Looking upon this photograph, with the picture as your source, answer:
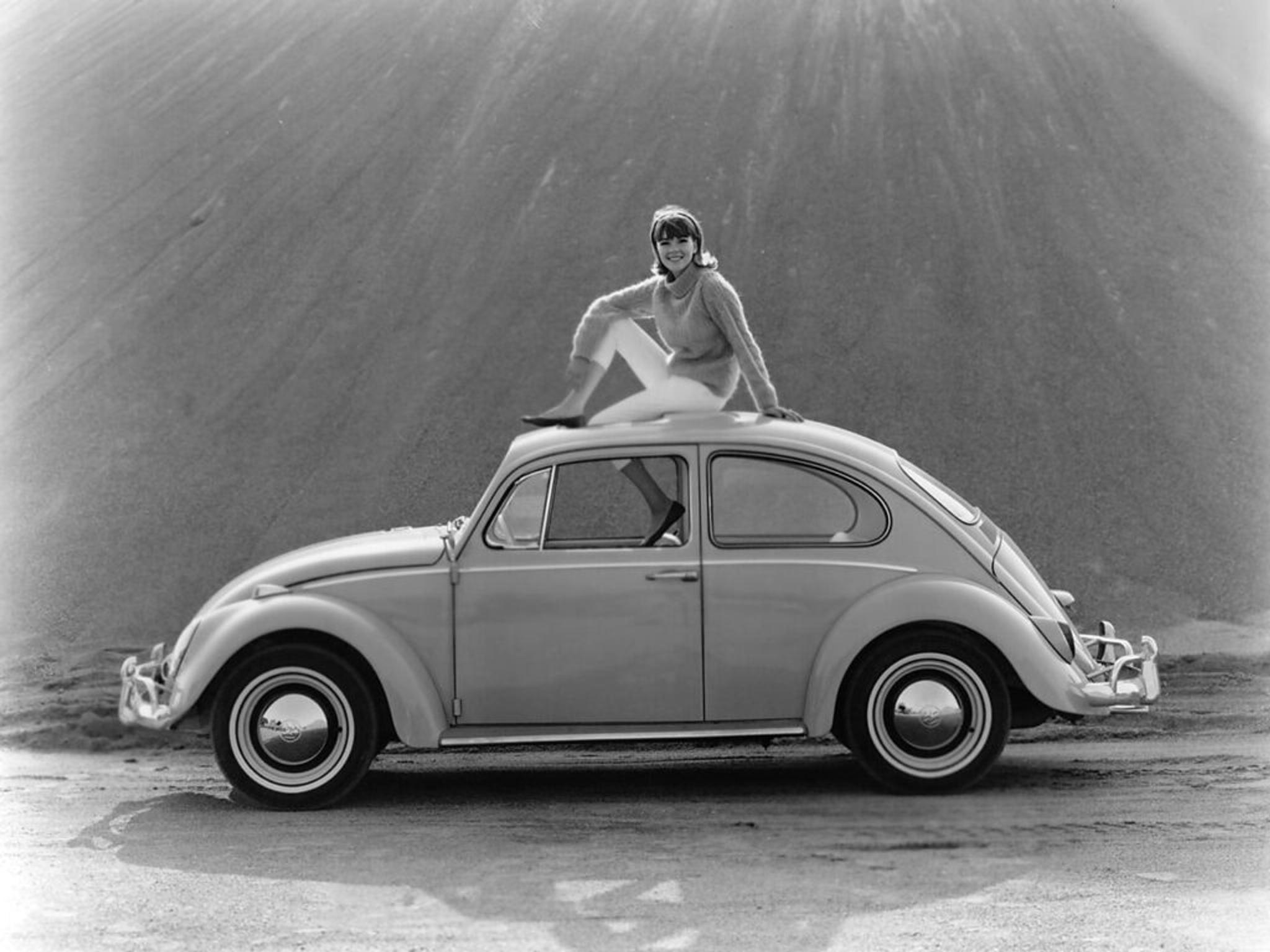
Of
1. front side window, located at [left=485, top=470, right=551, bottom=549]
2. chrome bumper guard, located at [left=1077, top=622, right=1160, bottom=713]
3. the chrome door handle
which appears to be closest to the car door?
the chrome door handle

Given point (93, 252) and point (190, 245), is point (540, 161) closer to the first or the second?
point (190, 245)

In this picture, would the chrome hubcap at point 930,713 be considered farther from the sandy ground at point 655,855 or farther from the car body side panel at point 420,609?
the car body side panel at point 420,609

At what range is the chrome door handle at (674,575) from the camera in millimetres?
6699

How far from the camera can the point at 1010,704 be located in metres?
6.83

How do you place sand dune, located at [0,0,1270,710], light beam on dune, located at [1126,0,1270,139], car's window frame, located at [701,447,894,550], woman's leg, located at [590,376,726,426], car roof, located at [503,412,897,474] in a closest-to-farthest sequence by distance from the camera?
car's window frame, located at [701,447,894,550], car roof, located at [503,412,897,474], woman's leg, located at [590,376,726,426], sand dune, located at [0,0,1270,710], light beam on dune, located at [1126,0,1270,139]

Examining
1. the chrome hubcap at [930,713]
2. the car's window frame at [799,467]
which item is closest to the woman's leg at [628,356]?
the car's window frame at [799,467]

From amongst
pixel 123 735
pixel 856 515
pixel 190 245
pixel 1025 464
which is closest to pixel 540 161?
pixel 190 245

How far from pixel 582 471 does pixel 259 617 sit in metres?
1.45

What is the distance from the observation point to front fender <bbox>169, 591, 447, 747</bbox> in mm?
6625

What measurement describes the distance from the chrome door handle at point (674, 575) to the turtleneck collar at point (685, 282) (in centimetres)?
137

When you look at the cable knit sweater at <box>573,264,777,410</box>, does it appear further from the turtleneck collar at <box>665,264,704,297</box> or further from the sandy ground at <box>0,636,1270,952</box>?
the sandy ground at <box>0,636,1270,952</box>

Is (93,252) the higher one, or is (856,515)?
(93,252)

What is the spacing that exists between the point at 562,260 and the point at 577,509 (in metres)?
11.9

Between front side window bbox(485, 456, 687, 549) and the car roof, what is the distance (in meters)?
0.08
